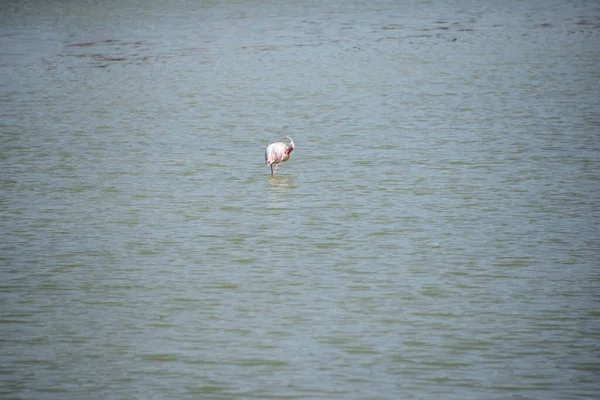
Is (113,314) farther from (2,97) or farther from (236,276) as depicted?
(2,97)

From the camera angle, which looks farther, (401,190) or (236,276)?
(401,190)

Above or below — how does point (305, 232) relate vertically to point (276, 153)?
below

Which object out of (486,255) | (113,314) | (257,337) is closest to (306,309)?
(257,337)

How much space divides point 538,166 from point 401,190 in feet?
8.83

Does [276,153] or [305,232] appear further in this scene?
[276,153]

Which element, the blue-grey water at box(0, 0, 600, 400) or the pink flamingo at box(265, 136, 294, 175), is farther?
the pink flamingo at box(265, 136, 294, 175)

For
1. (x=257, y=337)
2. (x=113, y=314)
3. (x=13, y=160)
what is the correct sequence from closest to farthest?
(x=257, y=337) → (x=113, y=314) → (x=13, y=160)

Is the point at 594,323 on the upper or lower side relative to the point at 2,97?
lower

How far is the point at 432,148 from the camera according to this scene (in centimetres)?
1806

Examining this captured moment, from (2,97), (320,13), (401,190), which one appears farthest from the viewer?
(320,13)

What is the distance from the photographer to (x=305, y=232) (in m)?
13.0

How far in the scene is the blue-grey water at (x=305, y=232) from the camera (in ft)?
28.9

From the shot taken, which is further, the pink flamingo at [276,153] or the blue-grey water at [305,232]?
the pink flamingo at [276,153]

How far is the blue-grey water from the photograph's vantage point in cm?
880
